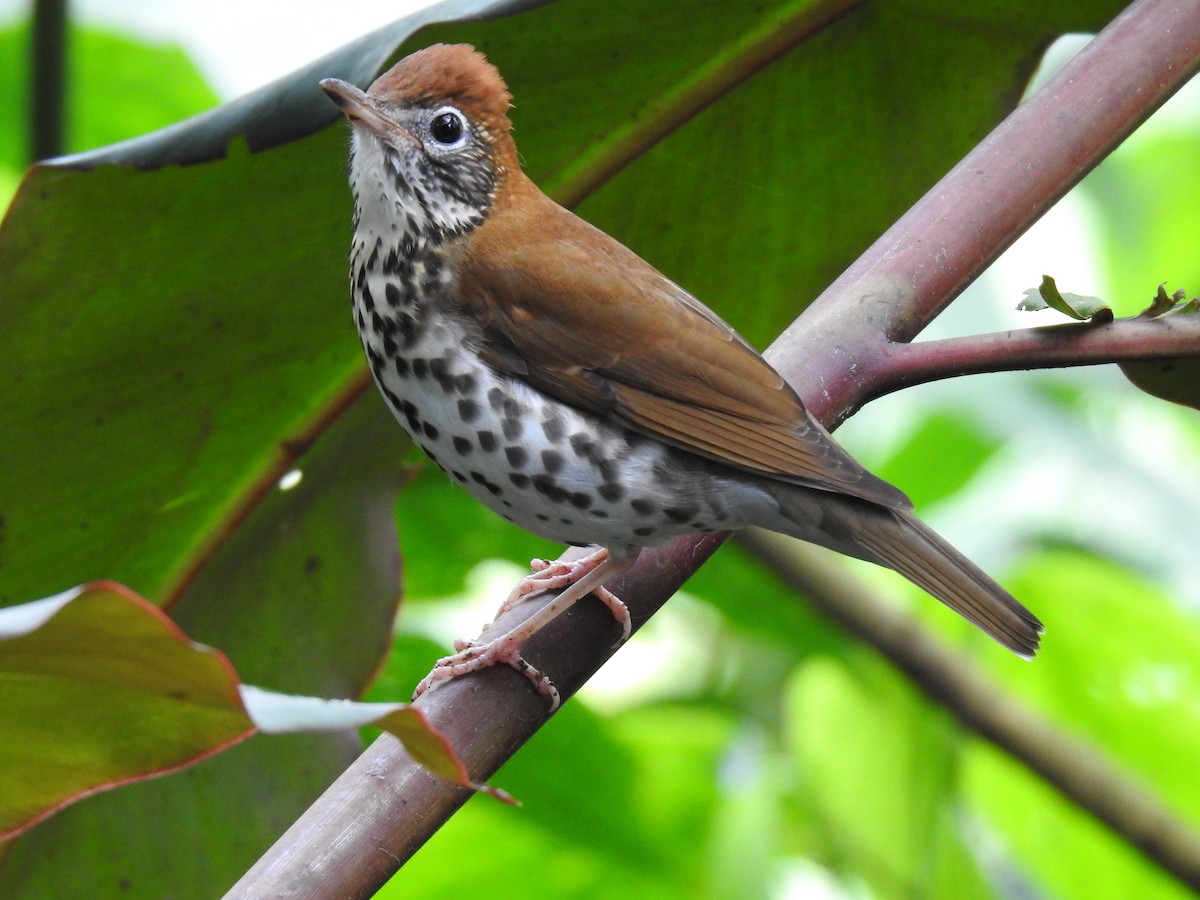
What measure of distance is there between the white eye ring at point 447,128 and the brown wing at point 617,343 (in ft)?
0.44

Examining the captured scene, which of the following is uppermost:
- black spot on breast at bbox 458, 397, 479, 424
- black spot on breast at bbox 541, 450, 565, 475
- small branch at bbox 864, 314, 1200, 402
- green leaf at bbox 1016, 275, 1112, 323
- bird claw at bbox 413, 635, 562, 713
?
green leaf at bbox 1016, 275, 1112, 323

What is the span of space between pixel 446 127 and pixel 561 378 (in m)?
0.43

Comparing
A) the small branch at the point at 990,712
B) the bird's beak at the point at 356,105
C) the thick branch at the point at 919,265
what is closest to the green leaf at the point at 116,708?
Answer: the thick branch at the point at 919,265

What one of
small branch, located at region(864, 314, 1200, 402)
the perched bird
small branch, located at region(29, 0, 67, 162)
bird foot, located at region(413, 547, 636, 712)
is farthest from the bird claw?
small branch, located at region(29, 0, 67, 162)

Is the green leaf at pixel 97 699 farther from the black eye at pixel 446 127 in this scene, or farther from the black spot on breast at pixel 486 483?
the black eye at pixel 446 127

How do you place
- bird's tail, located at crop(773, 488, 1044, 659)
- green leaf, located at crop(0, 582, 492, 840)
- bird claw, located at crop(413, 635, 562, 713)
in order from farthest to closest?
bird's tail, located at crop(773, 488, 1044, 659), bird claw, located at crop(413, 635, 562, 713), green leaf, located at crop(0, 582, 492, 840)

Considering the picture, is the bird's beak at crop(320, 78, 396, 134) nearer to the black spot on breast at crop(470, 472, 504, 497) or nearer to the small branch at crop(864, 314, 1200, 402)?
the black spot on breast at crop(470, 472, 504, 497)

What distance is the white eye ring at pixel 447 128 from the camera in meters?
2.12

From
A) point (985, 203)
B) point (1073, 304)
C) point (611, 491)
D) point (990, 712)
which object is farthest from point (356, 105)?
point (990, 712)

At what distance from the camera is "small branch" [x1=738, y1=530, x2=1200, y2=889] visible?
2.39 m

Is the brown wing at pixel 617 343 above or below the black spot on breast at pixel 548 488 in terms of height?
above

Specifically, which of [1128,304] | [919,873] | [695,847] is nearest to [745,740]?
[695,847]

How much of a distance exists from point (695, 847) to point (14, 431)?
1.46 metres

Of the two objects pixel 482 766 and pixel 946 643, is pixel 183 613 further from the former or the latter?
pixel 946 643
